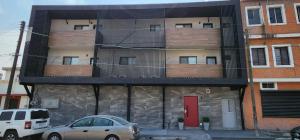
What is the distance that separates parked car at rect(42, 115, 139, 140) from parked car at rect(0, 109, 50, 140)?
1.08 meters

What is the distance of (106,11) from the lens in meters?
16.5

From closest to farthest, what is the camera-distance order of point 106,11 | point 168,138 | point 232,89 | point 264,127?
point 168,138, point 264,127, point 232,89, point 106,11

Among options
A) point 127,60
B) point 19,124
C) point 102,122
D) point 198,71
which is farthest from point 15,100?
point 198,71

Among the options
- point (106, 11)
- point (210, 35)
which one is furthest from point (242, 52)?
point (106, 11)

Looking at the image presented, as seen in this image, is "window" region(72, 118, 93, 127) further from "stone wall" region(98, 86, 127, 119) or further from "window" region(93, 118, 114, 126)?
"stone wall" region(98, 86, 127, 119)

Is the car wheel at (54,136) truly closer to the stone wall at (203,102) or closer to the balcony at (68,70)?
the balcony at (68,70)

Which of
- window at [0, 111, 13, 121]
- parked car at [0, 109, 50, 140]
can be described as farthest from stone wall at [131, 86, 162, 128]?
window at [0, 111, 13, 121]

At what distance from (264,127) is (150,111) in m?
7.88

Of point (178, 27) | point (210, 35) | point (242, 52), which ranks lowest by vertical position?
point (242, 52)

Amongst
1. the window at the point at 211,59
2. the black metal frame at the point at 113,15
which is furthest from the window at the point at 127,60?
the window at the point at 211,59

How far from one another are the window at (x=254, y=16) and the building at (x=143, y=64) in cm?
117

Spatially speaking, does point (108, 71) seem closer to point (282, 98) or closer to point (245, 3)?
point (245, 3)

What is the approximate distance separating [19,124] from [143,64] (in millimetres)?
8850

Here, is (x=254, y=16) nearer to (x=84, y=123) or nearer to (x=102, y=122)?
(x=102, y=122)
